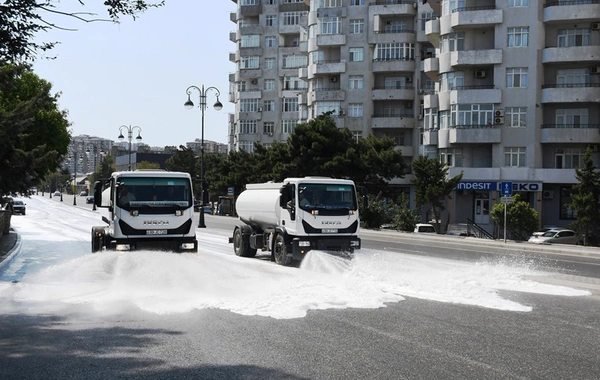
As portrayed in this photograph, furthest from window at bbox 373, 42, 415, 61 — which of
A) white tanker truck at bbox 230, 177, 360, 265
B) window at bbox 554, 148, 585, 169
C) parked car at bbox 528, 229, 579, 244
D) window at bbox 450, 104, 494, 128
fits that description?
white tanker truck at bbox 230, 177, 360, 265

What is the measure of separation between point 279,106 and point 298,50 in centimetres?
747

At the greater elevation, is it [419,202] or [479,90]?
[479,90]

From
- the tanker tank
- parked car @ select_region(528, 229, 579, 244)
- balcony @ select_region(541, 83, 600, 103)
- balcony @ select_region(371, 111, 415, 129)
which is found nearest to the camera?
the tanker tank

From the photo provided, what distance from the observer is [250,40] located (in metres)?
98.1

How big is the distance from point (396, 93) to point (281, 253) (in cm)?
5556

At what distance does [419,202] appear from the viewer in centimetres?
5162

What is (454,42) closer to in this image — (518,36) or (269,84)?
(518,36)

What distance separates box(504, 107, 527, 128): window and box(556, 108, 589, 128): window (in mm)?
2578

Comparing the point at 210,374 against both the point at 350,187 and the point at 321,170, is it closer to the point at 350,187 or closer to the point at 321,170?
the point at 350,187

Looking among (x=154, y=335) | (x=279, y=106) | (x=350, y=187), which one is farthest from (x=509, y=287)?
(x=279, y=106)

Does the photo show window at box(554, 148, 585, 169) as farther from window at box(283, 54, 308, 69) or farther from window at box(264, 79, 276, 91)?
window at box(264, 79, 276, 91)

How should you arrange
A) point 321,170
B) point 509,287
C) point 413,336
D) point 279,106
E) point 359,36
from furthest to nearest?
point 279,106, point 359,36, point 321,170, point 509,287, point 413,336

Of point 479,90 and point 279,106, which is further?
point 279,106

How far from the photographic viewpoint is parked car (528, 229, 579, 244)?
154 feet
